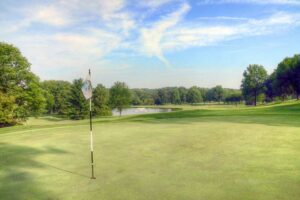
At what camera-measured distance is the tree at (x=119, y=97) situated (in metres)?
95.6

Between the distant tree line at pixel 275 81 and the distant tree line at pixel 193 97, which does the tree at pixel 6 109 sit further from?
the distant tree line at pixel 193 97

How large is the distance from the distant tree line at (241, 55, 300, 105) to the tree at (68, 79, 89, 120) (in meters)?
52.0

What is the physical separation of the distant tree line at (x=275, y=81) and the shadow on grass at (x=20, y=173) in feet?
254

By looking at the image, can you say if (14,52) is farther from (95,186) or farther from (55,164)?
(95,186)

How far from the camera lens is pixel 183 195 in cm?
628

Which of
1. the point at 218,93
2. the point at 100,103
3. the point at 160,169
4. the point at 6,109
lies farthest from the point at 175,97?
the point at 160,169

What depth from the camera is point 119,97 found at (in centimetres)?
9588

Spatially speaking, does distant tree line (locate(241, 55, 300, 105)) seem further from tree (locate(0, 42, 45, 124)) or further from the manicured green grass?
the manicured green grass

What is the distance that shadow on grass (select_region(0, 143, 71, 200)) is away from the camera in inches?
271

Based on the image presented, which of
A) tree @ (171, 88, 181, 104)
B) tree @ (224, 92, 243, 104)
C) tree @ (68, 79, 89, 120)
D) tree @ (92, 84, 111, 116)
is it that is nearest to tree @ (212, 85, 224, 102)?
tree @ (224, 92, 243, 104)

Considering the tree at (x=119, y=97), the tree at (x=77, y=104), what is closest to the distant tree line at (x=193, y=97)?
the tree at (x=119, y=97)

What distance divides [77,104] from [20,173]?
72426 mm

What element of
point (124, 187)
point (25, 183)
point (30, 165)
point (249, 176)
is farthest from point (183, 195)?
point (30, 165)

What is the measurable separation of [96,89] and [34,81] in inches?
1599
